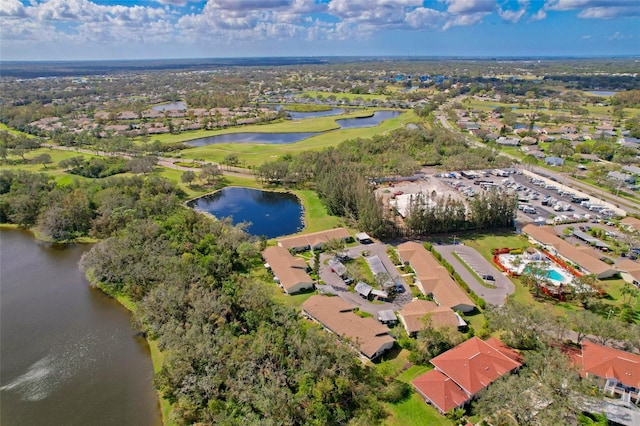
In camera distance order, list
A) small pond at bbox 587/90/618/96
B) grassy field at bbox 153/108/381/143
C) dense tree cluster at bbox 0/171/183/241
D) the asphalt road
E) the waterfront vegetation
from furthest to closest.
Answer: small pond at bbox 587/90/618/96, grassy field at bbox 153/108/381/143, the asphalt road, dense tree cluster at bbox 0/171/183/241, the waterfront vegetation

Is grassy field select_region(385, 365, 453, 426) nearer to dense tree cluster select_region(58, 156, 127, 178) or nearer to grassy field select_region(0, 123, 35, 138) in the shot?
dense tree cluster select_region(58, 156, 127, 178)

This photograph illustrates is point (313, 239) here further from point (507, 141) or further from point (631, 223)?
point (507, 141)

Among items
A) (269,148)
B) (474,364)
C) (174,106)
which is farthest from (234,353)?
(174,106)

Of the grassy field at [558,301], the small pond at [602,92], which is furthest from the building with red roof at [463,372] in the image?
the small pond at [602,92]

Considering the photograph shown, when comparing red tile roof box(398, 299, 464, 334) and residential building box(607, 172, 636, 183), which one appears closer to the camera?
red tile roof box(398, 299, 464, 334)

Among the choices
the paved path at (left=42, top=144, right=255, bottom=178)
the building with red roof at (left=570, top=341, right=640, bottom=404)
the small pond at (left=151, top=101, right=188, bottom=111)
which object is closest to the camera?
the building with red roof at (left=570, top=341, right=640, bottom=404)

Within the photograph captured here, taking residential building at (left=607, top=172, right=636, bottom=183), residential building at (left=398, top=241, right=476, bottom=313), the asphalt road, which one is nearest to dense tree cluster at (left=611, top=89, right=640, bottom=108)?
the asphalt road
